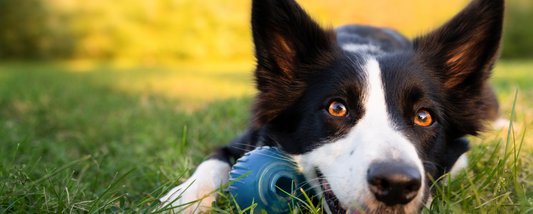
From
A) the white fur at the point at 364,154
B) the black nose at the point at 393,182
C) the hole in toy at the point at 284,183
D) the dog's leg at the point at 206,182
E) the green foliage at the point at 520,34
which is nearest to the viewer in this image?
the black nose at the point at 393,182

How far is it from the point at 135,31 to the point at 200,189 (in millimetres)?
21638

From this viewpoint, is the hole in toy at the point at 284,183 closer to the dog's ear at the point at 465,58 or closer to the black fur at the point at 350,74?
the black fur at the point at 350,74

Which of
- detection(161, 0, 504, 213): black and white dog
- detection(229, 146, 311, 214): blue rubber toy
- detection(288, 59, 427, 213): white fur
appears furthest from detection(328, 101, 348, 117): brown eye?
detection(229, 146, 311, 214): blue rubber toy

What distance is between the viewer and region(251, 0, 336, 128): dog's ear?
2.25 meters

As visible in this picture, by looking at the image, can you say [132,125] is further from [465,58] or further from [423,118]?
[465,58]

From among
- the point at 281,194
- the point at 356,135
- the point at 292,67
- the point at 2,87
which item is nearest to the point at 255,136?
the point at 292,67

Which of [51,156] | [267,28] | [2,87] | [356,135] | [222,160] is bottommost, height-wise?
[2,87]

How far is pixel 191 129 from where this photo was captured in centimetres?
375

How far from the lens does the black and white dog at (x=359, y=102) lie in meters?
1.74

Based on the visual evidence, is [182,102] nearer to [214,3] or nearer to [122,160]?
[122,160]

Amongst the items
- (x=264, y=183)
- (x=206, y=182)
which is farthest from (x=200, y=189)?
(x=264, y=183)

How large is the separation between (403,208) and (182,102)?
4403 mm

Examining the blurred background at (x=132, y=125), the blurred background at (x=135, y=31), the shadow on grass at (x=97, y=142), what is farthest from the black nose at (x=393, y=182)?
the blurred background at (x=135, y=31)

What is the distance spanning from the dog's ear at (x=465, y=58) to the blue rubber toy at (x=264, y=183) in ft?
3.75
